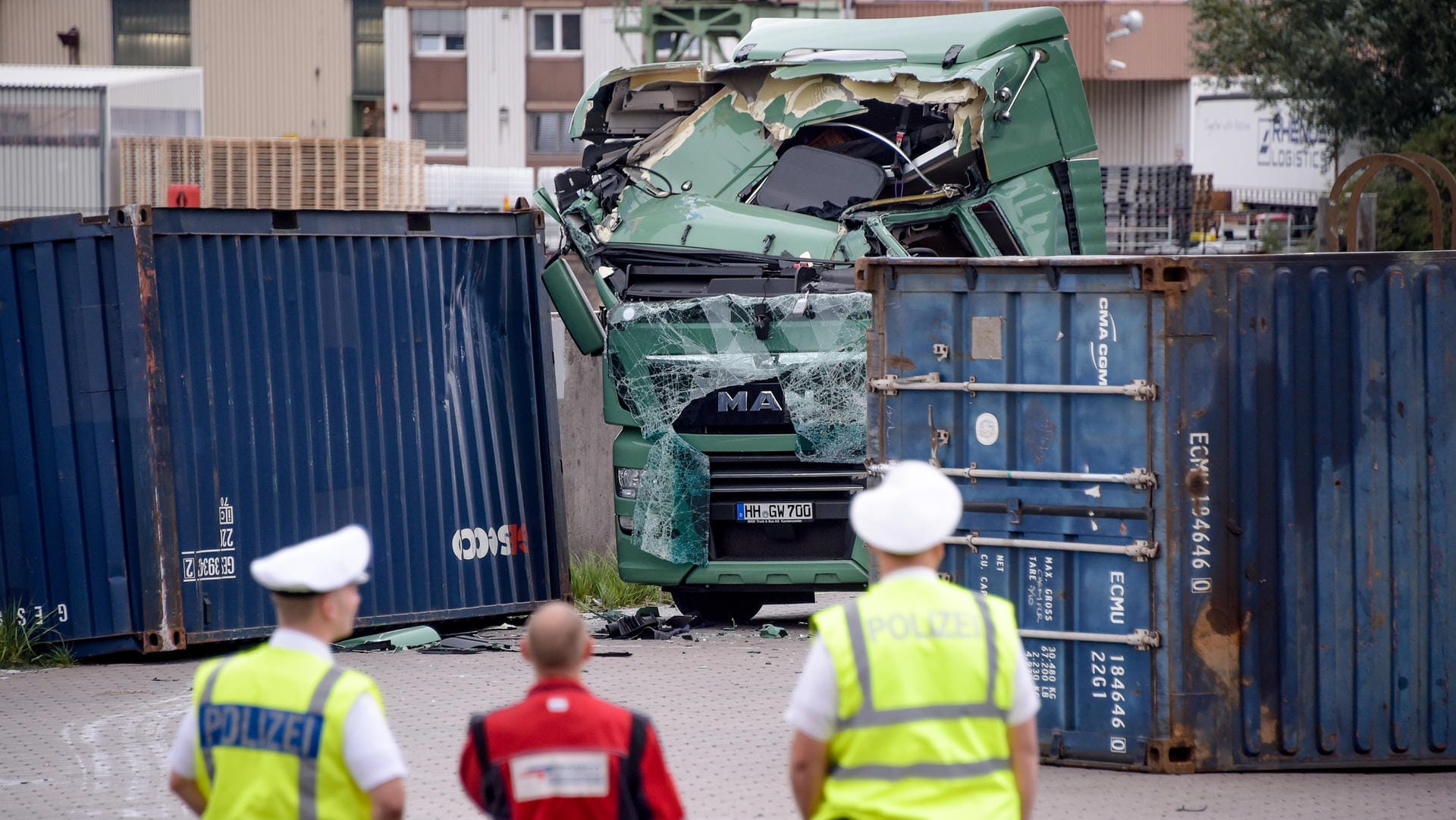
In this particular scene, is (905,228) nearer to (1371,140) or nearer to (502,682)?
(502,682)

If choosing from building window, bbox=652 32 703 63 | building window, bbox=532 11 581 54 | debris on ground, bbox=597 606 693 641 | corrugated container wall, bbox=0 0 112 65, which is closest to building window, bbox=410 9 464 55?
building window, bbox=532 11 581 54

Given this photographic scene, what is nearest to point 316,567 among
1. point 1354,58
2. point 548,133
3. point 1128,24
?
point 1354,58

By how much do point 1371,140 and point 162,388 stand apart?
2511cm

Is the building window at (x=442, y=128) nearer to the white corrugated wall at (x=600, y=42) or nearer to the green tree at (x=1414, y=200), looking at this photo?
the white corrugated wall at (x=600, y=42)

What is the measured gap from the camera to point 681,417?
1008cm

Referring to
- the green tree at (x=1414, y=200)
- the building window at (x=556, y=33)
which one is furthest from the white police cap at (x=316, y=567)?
the building window at (x=556, y=33)

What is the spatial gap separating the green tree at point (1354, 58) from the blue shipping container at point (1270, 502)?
866 inches

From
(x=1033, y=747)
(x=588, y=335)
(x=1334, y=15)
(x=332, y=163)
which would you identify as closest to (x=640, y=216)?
(x=588, y=335)

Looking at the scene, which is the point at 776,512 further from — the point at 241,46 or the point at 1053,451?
the point at 241,46

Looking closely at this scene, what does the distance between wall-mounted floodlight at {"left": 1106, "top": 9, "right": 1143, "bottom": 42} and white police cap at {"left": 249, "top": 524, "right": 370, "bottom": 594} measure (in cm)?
4295

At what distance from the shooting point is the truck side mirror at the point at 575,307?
10.5 meters

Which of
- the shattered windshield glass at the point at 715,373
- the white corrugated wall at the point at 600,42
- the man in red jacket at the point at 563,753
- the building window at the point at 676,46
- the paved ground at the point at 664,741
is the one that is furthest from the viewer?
the white corrugated wall at the point at 600,42

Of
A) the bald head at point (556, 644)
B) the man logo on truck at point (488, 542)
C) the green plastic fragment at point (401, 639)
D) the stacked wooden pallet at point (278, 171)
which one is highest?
the stacked wooden pallet at point (278, 171)

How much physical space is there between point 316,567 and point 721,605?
7.60 metres
